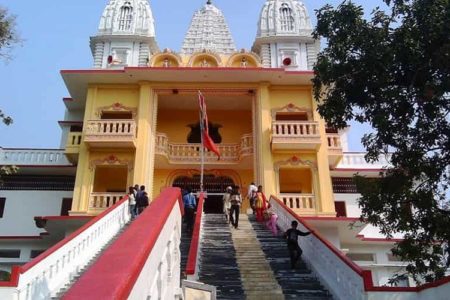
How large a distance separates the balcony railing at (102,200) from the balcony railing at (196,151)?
293cm

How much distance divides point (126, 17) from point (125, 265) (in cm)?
3099

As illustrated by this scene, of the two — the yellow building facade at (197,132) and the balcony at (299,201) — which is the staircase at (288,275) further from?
the yellow building facade at (197,132)

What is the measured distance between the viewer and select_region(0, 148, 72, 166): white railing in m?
19.0

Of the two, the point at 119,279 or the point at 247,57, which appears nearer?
the point at 119,279

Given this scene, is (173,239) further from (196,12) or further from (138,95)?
(196,12)

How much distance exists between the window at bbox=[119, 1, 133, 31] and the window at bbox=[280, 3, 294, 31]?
33.1 feet

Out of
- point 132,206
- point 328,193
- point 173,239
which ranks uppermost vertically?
point 328,193

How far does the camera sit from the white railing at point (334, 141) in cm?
1889

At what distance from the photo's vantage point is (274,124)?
59.0ft

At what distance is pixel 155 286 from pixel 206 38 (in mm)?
28152

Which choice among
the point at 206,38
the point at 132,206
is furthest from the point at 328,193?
the point at 206,38

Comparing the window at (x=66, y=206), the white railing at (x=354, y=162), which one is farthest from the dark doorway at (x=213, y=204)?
the window at (x=66, y=206)

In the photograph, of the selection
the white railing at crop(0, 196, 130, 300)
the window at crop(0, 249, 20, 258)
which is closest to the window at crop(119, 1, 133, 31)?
the window at crop(0, 249, 20, 258)

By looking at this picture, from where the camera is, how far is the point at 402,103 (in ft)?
25.5
